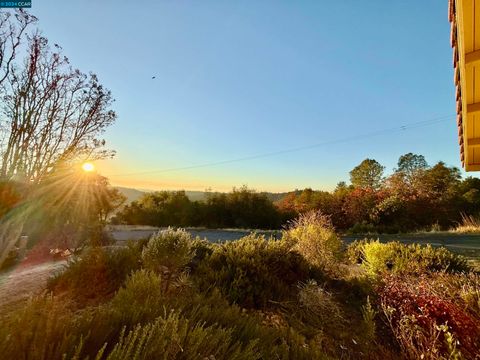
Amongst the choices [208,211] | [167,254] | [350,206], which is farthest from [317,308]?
[208,211]

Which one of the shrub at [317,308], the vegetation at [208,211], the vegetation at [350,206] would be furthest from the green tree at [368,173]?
the shrub at [317,308]

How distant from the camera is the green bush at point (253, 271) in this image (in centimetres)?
516

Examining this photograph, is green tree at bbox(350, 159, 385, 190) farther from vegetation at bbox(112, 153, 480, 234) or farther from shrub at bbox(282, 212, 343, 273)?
A: shrub at bbox(282, 212, 343, 273)

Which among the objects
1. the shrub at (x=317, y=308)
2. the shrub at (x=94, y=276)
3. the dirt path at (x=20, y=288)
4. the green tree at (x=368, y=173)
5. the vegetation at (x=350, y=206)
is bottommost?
the shrub at (x=317, y=308)

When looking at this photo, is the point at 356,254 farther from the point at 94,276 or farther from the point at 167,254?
the point at 94,276

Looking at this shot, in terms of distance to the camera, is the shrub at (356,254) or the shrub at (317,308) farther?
the shrub at (356,254)

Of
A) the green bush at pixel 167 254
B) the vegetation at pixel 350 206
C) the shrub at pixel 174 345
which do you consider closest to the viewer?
the shrub at pixel 174 345

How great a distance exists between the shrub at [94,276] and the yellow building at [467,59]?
4.79 meters

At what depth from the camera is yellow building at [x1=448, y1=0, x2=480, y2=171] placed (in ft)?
6.88

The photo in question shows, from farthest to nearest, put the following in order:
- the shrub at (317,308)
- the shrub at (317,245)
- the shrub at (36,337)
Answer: the shrub at (317,245) < the shrub at (317,308) < the shrub at (36,337)

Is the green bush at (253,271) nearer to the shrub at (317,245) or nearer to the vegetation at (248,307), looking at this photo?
the vegetation at (248,307)

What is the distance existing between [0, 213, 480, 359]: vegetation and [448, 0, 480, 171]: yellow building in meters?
2.14

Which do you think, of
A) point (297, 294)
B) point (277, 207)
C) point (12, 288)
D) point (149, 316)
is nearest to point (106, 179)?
point (277, 207)

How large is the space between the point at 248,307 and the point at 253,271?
2.72 feet
